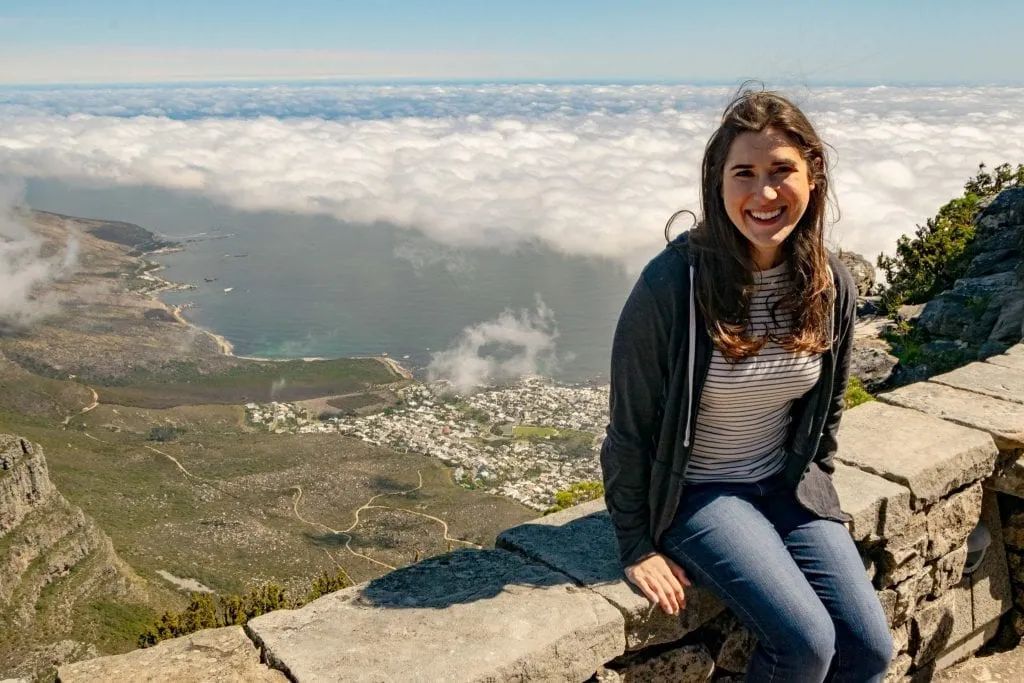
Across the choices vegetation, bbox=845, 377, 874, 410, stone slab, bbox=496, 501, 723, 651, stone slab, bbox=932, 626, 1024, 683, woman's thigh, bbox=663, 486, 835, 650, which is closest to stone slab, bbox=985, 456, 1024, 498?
stone slab, bbox=932, 626, 1024, 683

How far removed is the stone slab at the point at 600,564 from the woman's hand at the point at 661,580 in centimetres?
5

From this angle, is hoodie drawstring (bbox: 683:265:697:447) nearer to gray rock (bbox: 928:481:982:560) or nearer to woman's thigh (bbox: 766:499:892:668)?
woman's thigh (bbox: 766:499:892:668)

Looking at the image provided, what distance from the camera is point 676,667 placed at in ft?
11.4

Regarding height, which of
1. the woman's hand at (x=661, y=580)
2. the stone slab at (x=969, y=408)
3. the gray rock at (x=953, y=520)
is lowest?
the gray rock at (x=953, y=520)

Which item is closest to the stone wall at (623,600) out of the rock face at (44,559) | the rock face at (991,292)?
the rock face at (991,292)

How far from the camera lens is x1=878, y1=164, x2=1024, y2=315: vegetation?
17578 mm

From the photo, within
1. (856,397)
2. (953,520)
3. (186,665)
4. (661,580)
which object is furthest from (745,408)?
(856,397)

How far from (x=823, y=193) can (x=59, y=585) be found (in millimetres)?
95745

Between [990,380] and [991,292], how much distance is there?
9.12m

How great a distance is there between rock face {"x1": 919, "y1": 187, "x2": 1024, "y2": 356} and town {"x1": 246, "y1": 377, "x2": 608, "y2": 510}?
88885 millimetres

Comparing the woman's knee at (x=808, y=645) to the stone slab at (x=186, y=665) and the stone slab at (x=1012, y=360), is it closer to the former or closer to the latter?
the stone slab at (x=186, y=665)

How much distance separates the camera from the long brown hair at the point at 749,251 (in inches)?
124

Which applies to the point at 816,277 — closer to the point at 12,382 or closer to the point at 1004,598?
the point at 1004,598

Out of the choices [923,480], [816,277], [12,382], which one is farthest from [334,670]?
[12,382]
